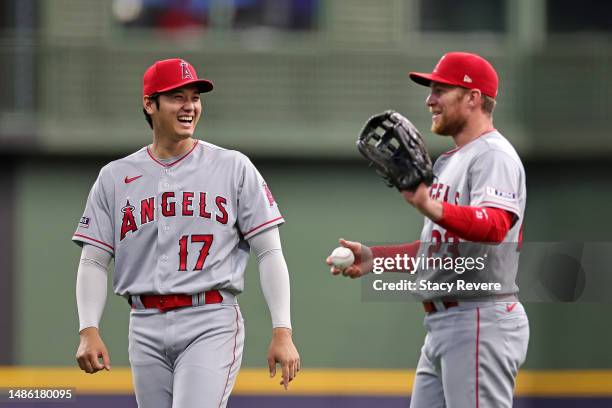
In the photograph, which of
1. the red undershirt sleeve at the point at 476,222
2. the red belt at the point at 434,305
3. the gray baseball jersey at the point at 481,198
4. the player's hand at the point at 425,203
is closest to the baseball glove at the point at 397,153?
the player's hand at the point at 425,203

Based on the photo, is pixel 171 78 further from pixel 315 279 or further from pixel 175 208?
pixel 315 279

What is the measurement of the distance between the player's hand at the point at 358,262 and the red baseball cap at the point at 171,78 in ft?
2.61

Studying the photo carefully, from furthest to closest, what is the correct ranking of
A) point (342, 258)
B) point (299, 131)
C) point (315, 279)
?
1. point (299, 131)
2. point (315, 279)
3. point (342, 258)

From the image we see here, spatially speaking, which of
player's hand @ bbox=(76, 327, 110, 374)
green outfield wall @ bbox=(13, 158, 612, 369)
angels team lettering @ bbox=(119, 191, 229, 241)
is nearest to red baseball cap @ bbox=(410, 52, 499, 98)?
angels team lettering @ bbox=(119, 191, 229, 241)

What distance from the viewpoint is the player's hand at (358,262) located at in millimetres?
4316

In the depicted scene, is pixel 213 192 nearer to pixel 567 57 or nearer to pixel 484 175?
pixel 484 175

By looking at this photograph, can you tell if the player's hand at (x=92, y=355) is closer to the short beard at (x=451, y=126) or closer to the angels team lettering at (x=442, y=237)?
the angels team lettering at (x=442, y=237)

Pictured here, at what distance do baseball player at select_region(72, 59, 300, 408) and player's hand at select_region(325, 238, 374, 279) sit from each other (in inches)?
12.3

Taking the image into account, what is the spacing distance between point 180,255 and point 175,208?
179mm

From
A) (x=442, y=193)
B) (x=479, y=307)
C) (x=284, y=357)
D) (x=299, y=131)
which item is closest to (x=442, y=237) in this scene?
(x=442, y=193)

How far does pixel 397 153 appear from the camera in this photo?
3.92m

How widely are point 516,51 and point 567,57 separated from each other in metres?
0.52

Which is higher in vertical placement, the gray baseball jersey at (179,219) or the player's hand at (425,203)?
the player's hand at (425,203)

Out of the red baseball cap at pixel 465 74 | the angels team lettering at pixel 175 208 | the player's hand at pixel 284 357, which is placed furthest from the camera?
the red baseball cap at pixel 465 74
